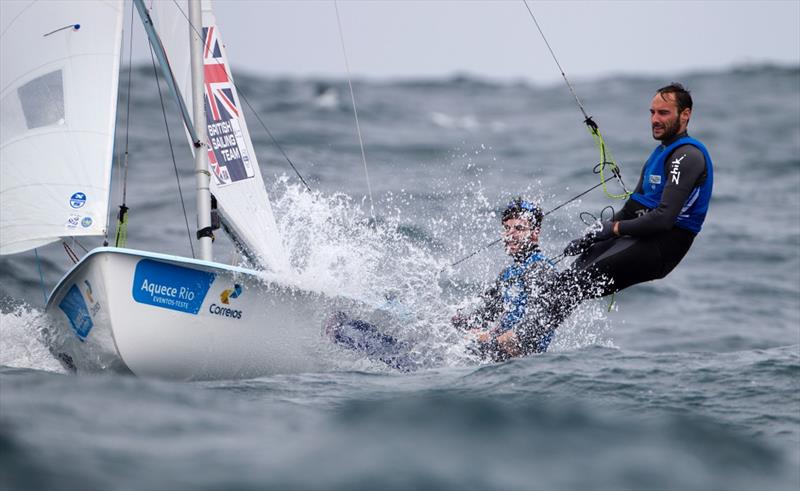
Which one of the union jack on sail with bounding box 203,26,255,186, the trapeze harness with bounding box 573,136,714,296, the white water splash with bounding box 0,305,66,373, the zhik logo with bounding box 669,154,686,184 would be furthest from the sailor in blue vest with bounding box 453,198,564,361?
the white water splash with bounding box 0,305,66,373

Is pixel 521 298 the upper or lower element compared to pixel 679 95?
lower

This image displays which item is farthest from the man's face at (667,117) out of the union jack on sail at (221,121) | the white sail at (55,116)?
the white sail at (55,116)

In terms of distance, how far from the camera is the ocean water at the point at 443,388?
319 cm

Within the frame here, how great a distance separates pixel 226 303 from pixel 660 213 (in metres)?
2.34

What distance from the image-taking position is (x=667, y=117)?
5.36 metres

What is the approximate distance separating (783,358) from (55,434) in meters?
4.73

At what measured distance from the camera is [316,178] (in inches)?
523

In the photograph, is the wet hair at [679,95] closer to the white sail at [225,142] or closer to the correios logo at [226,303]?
the correios logo at [226,303]

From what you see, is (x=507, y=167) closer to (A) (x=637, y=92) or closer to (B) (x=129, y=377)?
(B) (x=129, y=377)

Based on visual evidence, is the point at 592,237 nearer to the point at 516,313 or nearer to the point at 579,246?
the point at 579,246

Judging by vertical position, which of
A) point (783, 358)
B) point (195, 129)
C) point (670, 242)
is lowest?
point (783, 358)

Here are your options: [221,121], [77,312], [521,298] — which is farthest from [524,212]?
[77,312]

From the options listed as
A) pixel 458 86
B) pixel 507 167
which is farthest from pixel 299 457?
pixel 458 86

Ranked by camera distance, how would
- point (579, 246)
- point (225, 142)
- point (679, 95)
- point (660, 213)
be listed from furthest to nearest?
point (225, 142), point (579, 246), point (679, 95), point (660, 213)
